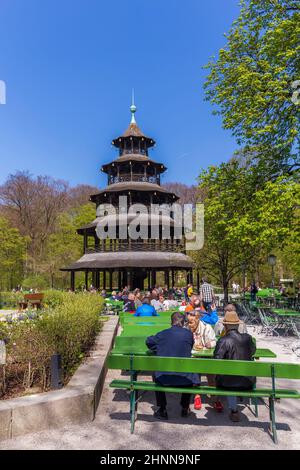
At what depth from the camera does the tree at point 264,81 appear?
14195 mm

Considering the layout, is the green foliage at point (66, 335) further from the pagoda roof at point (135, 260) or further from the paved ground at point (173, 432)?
the pagoda roof at point (135, 260)

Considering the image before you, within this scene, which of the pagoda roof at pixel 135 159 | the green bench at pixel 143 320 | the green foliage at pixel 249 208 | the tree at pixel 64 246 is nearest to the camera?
the green bench at pixel 143 320

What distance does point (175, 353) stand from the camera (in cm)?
507

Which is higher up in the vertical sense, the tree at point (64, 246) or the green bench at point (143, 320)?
the tree at point (64, 246)

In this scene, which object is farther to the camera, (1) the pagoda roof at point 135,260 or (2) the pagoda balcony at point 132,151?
(2) the pagoda balcony at point 132,151

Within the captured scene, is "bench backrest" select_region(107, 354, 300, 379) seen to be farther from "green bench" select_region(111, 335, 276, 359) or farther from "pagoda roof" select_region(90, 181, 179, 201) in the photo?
"pagoda roof" select_region(90, 181, 179, 201)

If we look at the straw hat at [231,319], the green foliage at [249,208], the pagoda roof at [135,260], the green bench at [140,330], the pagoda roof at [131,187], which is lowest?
the green bench at [140,330]

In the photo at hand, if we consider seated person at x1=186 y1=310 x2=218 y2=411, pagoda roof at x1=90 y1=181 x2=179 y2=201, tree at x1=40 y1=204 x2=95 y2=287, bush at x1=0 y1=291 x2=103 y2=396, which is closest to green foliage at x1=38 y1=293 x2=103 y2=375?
bush at x1=0 y1=291 x2=103 y2=396

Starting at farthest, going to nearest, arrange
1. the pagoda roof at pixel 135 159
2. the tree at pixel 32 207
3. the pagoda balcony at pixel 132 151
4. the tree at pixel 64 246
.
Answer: the tree at pixel 32 207
the tree at pixel 64 246
the pagoda balcony at pixel 132 151
the pagoda roof at pixel 135 159

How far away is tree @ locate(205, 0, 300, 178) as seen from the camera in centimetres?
1420

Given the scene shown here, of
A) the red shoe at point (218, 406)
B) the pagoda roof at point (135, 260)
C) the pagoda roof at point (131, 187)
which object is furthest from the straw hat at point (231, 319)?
the pagoda roof at point (131, 187)

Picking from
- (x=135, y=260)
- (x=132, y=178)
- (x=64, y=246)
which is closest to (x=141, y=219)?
(x=135, y=260)

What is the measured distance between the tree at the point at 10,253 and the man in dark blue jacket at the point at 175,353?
37.8 metres
